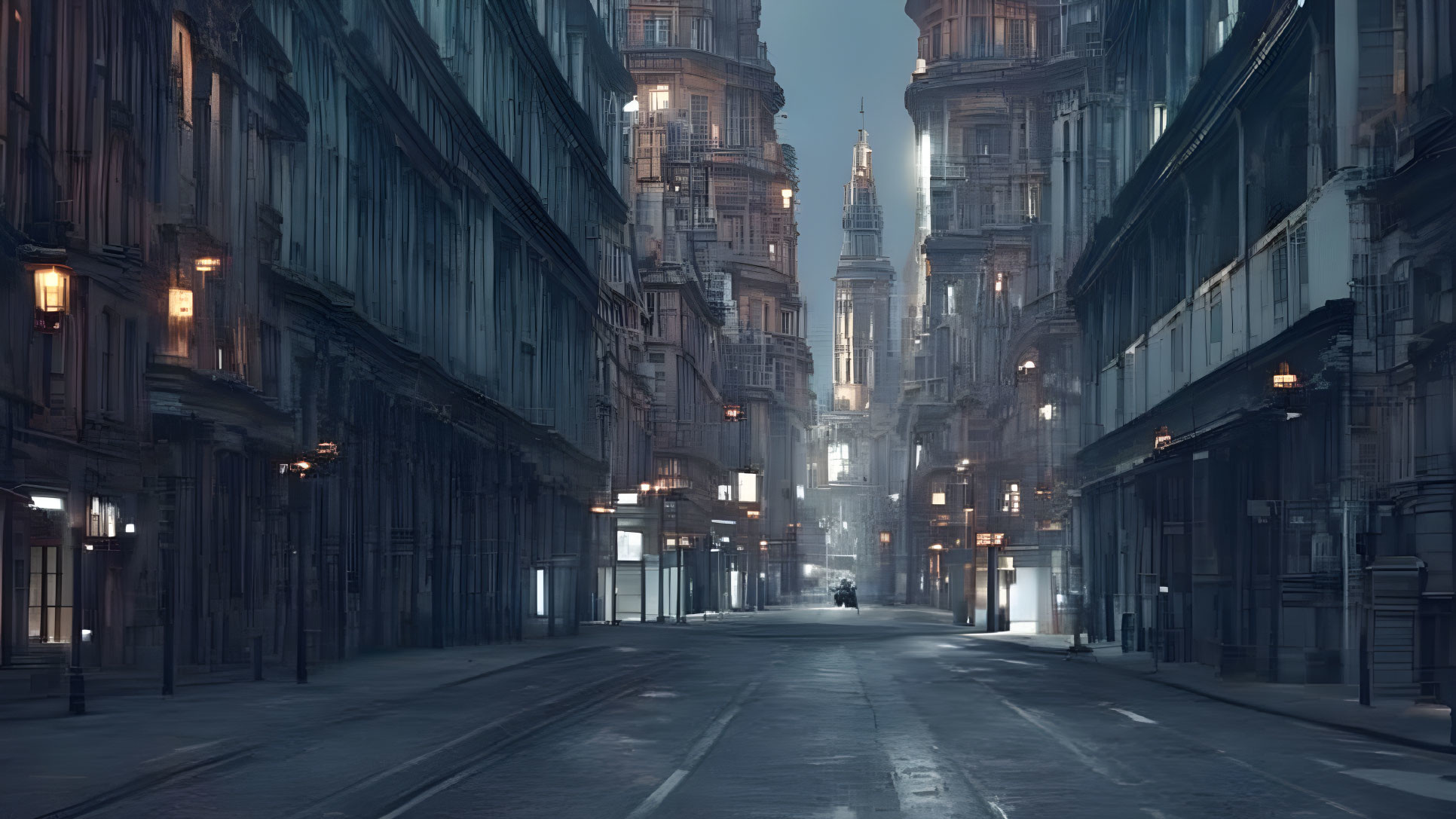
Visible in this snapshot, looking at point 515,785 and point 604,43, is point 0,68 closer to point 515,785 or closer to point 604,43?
point 515,785

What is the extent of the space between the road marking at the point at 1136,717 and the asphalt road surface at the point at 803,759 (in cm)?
7

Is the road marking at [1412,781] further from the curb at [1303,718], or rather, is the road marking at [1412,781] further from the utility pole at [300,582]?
the utility pole at [300,582]

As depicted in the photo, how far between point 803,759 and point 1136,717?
824cm

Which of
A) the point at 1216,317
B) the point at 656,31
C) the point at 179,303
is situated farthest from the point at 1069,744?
the point at 656,31

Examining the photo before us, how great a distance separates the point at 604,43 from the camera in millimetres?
81562

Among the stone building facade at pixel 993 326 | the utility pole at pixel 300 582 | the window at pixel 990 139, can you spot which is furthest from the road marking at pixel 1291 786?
the window at pixel 990 139

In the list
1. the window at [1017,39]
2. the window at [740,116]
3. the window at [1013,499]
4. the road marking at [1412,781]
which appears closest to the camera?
the road marking at [1412,781]

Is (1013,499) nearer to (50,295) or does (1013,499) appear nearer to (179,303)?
(179,303)

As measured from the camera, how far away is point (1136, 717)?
1070 inches

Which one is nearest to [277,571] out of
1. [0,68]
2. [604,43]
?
[0,68]

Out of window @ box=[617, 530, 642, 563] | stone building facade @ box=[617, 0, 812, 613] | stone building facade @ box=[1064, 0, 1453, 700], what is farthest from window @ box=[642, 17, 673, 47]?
stone building facade @ box=[1064, 0, 1453, 700]

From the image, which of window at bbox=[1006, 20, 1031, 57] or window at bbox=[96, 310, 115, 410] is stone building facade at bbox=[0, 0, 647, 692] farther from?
window at bbox=[1006, 20, 1031, 57]

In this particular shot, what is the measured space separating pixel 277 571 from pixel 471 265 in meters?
22.1

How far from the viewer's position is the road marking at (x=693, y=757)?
53.9 ft
